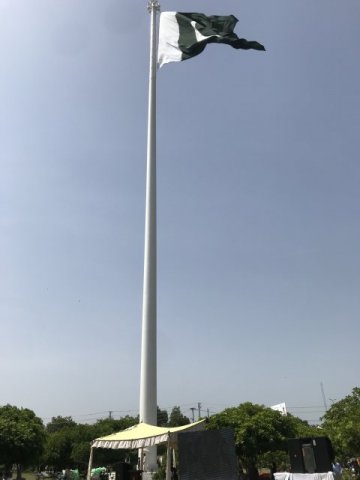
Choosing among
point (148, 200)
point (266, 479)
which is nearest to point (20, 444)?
point (266, 479)

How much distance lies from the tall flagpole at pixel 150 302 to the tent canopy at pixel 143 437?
3.07 meters

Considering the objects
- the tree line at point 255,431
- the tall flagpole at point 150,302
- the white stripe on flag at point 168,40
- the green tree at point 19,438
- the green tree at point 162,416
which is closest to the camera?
the tall flagpole at point 150,302

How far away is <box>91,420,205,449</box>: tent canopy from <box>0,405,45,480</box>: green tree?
19209mm

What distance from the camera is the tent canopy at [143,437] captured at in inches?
674

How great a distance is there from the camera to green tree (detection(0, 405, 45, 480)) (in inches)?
1380

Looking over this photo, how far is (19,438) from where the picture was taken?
117 feet

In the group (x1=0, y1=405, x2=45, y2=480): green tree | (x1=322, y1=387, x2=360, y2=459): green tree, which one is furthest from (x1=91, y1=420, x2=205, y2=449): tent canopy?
(x1=0, y1=405, x2=45, y2=480): green tree

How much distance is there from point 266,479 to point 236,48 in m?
24.2

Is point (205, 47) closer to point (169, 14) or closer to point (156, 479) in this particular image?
point (169, 14)

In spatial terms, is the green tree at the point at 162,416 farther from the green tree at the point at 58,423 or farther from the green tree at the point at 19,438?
the green tree at the point at 19,438

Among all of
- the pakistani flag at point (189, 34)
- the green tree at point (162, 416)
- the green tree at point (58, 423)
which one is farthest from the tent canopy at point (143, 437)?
A: the green tree at point (58, 423)

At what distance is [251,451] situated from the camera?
1214 inches

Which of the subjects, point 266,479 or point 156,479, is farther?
point 266,479

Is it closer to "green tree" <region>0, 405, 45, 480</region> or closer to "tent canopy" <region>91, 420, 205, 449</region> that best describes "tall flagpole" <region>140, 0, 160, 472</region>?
"tent canopy" <region>91, 420, 205, 449</region>
